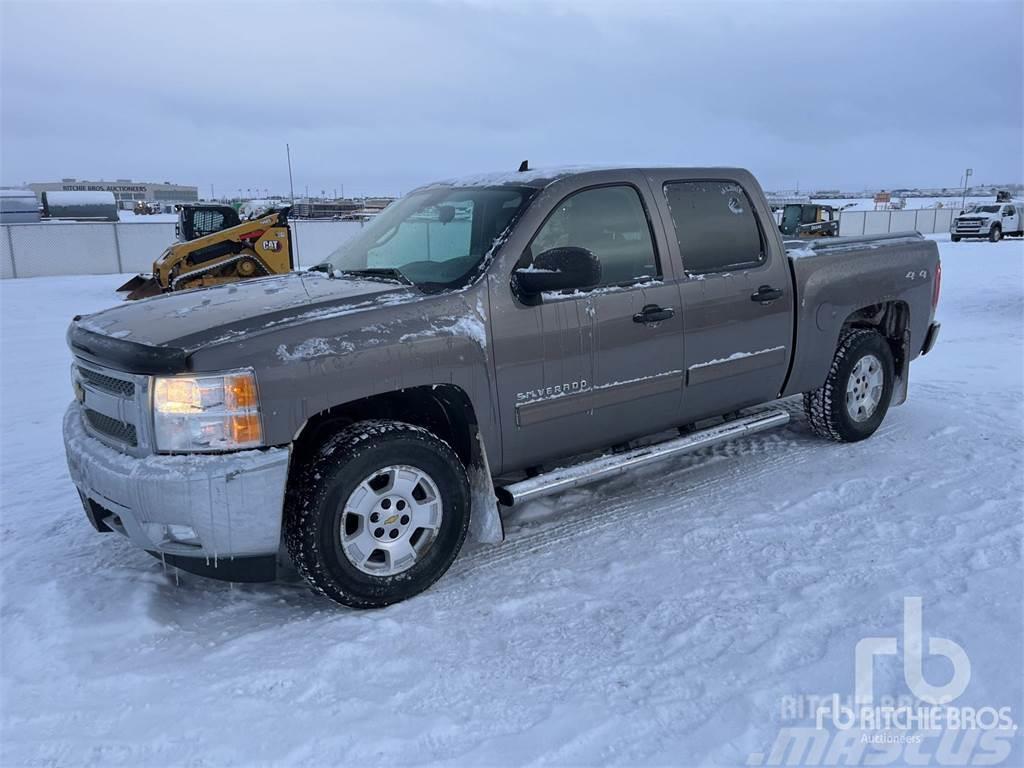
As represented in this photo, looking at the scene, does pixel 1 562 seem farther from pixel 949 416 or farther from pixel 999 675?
pixel 949 416

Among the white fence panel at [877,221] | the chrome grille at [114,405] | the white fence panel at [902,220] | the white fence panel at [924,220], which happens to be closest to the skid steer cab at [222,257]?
the chrome grille at [114,405]

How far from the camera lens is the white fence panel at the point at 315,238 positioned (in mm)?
22938

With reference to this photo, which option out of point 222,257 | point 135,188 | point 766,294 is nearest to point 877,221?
point 222,257

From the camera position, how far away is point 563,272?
3.64 m

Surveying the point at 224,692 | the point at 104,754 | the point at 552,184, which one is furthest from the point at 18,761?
the point at 552,184

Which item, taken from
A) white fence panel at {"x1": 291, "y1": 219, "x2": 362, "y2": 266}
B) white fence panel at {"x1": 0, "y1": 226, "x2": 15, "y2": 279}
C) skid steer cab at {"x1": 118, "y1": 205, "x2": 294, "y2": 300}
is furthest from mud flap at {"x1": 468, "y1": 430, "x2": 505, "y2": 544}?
white fence panel at {"x1": 291, "y1": 219, "x2": 362, "y2": 266}

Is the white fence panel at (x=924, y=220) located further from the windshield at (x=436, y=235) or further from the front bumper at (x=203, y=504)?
the front bumper at (x=203, y=504)

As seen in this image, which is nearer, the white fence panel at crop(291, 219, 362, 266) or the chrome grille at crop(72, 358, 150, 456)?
the chrome grille at crop(72, 358, 150, 456)

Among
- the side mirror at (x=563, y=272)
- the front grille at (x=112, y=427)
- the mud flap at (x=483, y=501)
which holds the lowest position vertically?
the mud flap at (x=483, y=501)

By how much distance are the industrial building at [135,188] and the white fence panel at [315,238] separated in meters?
98.4

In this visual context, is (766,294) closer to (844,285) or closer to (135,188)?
(844,285)

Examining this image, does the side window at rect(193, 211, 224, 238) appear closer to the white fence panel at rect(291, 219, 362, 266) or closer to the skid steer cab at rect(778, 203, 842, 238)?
the white fence panel at rect(291, 219, 362, 266)

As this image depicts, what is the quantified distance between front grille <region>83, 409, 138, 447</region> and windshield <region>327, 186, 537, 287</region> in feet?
4.74

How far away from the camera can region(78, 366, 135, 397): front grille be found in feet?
10.6
